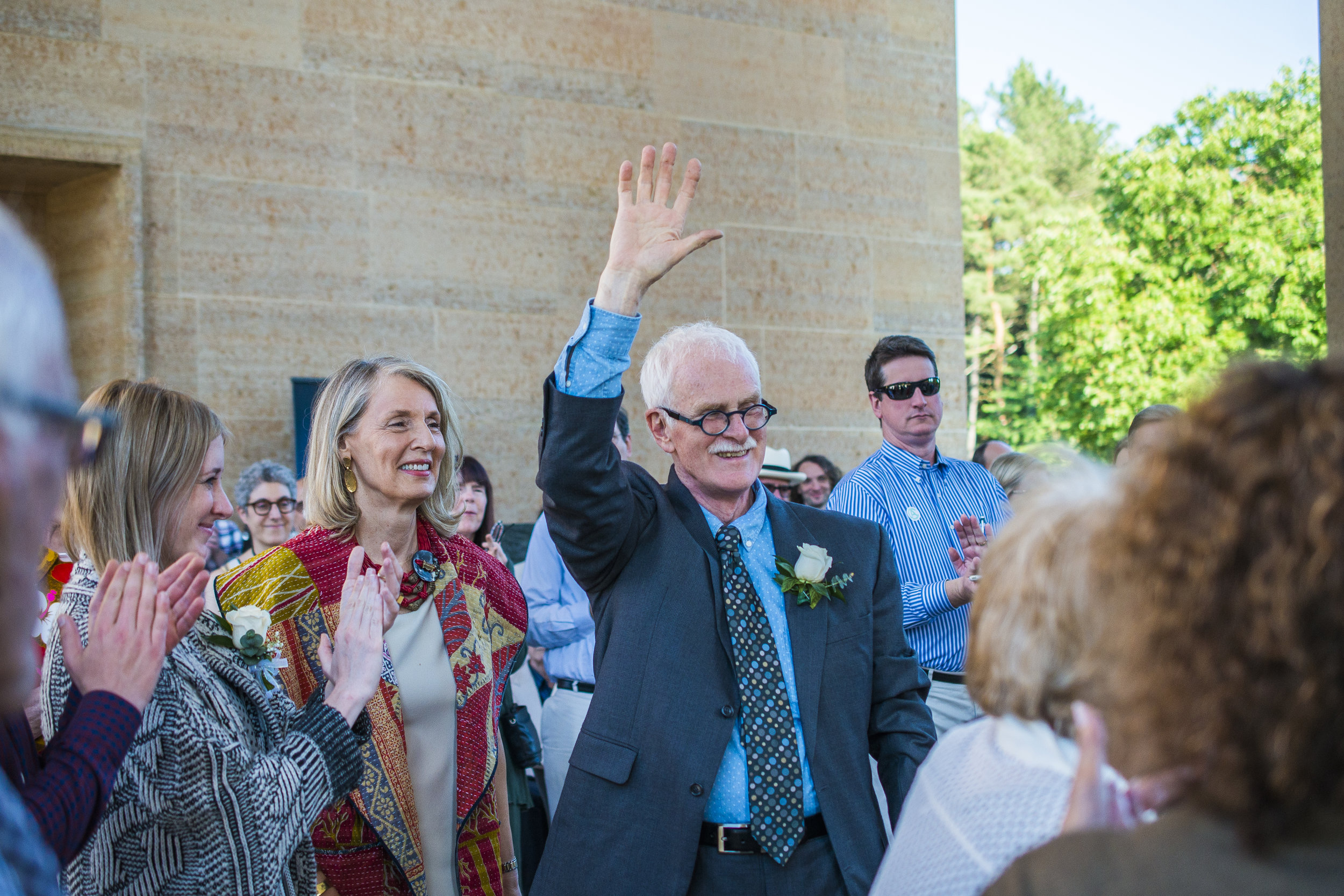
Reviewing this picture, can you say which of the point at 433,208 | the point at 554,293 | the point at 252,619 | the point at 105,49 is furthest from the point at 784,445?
the point at 252,619

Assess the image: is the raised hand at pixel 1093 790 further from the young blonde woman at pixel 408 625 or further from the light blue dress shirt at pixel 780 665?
the young blonde woman at pixel 408 625

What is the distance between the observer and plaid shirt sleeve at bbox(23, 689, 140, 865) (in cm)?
175

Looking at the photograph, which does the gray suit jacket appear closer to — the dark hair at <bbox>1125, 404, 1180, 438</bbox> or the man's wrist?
the man's wrist

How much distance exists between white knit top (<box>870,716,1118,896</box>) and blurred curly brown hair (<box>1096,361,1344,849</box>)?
0.21m

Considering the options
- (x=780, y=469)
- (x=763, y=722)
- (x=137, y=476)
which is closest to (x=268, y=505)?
(x=780, y=469)

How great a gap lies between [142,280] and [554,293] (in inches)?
105

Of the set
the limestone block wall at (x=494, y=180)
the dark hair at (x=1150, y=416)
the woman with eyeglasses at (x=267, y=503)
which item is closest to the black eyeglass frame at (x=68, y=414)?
the dark hair at (x=1150, y=416)

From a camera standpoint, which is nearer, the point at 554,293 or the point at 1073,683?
the point at 1073,683

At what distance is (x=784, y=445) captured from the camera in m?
8.76

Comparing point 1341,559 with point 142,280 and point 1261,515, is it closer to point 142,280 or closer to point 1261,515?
point 1261,515

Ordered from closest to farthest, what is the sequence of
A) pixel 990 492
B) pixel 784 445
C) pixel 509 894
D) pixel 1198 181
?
pixel 509 894, pixel 990 492, pixel 784 445, pixel 1198 181

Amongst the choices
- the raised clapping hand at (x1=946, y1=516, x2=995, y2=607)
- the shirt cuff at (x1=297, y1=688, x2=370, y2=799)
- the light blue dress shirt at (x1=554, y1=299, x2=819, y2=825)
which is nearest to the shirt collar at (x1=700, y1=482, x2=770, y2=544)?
the light blue dress shirt at (x1=554, y1=299, x2=819, y2=825)

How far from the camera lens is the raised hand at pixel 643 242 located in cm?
251

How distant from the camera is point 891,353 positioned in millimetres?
5289
